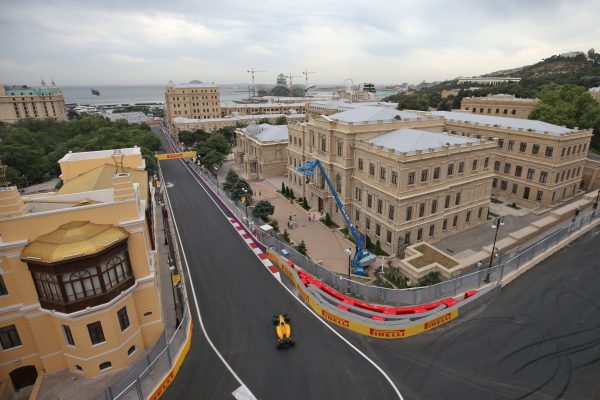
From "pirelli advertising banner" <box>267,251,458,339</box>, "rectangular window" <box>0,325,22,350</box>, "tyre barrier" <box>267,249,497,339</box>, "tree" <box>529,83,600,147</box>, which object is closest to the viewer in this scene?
"rectangular window" <box>0,325,22,350</box>

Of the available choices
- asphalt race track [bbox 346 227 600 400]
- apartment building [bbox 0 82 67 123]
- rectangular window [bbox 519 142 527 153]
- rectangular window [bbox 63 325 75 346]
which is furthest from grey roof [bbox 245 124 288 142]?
apartment building [bbox 0 82 67 123]

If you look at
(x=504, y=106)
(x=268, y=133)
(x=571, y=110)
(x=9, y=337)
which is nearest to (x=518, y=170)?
(x=571, y=110)

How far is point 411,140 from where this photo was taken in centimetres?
3931

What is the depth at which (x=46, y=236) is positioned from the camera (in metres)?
21.1

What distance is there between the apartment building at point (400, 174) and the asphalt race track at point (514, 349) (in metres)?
11.7

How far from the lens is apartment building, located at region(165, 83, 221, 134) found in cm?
13775

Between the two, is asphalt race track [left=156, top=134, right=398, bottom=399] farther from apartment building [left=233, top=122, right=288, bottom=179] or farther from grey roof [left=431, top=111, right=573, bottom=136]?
grey roof [left=431, top=111, right=573, bottom=136]

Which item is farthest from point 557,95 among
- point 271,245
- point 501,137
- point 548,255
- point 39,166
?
point 39,166

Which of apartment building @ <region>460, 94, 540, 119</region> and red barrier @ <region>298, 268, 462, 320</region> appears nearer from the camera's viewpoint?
red barrier @ <region>298, 268, 462, 320</region>

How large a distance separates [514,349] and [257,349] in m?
18.2

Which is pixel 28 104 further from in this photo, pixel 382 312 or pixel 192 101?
pixel 382 312

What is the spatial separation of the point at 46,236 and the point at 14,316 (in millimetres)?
5752

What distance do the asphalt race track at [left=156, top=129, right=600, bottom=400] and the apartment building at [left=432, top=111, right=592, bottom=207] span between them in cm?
1760

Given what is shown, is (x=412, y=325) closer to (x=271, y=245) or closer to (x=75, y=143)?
(x=271, y=245)
